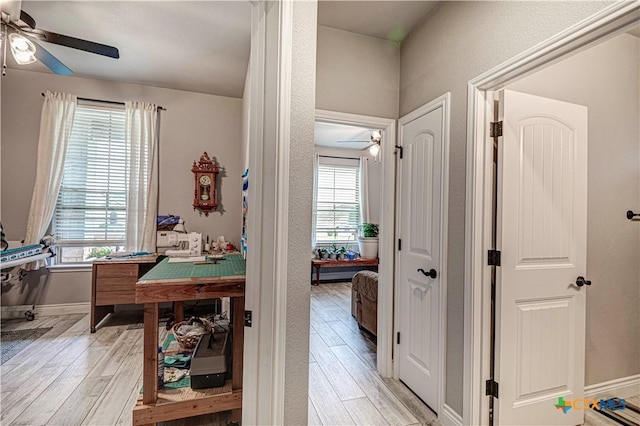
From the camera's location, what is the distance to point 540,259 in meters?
1.70

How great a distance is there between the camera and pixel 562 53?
4.14 ft

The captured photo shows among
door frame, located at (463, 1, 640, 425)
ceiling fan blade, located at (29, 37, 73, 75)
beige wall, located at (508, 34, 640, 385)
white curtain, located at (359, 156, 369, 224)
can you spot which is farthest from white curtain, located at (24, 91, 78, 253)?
beige wall, located at (508, 34, 640, 385)

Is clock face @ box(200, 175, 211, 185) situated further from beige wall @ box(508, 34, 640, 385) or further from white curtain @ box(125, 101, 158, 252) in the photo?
beige wall @ box(508, 34, 640, 385)

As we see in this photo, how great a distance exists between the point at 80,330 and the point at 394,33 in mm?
4338

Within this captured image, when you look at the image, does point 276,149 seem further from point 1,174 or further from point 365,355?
point 1,174

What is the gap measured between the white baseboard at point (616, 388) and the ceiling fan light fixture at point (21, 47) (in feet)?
15.5

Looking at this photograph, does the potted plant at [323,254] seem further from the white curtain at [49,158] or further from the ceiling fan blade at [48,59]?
the ceiling fan blade at [48,59]

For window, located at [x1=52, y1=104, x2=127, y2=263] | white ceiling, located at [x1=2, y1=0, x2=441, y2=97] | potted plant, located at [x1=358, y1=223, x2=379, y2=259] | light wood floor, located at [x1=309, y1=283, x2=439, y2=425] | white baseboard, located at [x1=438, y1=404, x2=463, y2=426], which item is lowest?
light wood floor, located at [x1=309, y1=283, x2=439, y2=425]

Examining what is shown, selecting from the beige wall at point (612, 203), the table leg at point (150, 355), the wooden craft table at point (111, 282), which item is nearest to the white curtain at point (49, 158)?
the wooden craft table at point (111, 282)

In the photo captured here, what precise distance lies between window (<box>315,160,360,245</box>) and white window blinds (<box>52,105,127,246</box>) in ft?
11.1

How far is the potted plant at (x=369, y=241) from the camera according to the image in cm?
573

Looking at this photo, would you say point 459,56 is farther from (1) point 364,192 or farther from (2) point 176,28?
(1) point 364,192

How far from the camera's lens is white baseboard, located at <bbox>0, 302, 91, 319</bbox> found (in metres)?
3.29

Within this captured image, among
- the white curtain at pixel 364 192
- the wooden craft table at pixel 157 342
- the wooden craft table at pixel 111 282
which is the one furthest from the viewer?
the white curtain at pixel 364 192
